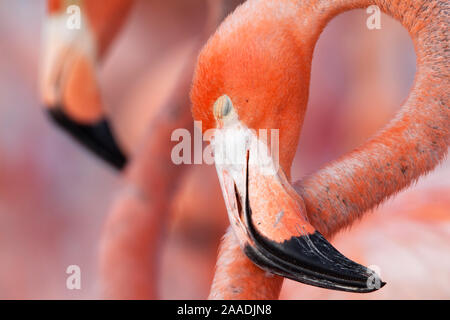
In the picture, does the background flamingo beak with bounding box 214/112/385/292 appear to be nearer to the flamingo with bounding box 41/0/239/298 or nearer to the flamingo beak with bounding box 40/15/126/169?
the flamingo with bounding box 41/0/239/298

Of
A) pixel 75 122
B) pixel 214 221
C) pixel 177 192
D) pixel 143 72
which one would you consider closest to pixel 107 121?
pixel 75 122

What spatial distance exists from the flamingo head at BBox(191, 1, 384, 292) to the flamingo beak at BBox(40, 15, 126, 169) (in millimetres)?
787

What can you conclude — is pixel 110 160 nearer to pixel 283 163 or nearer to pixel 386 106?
pixel 283 163

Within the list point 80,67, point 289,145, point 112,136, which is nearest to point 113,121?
point 112,136

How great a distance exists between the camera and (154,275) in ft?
5.23

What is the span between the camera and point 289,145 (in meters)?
1.05

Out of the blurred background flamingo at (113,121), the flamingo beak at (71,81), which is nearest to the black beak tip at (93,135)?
the flamingo beak at (71,81)

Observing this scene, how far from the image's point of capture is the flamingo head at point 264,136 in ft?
2.86

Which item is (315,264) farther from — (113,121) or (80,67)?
(113,121)

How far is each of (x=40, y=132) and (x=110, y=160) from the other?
116 centimetres

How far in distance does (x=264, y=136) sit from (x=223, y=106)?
9 centimetres

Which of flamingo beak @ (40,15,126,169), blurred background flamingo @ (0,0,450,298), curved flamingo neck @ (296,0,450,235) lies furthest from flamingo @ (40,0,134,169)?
curved flamingo neck @ (296,0,450,235)

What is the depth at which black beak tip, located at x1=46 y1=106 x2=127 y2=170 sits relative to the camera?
1.71 m

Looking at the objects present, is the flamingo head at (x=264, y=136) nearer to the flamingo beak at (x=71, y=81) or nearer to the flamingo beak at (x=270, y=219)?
the flamingo beak at (x=270, y=219)
